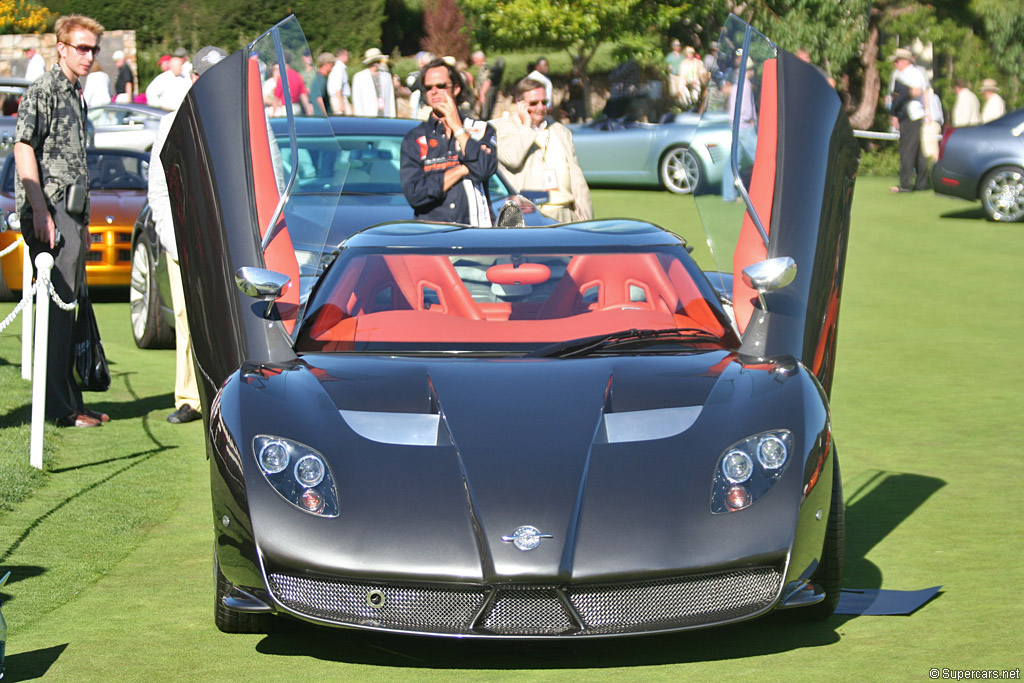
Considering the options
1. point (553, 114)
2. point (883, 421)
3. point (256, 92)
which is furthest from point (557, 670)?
point (553, 114)

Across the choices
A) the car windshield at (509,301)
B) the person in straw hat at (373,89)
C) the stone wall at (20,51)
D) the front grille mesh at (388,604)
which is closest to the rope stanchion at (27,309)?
the car windshield at (509,301)

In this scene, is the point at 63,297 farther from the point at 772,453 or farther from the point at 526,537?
the point at 772,453

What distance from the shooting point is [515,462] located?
166 inches

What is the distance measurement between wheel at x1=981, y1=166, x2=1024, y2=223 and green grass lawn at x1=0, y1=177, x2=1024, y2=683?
8445mm

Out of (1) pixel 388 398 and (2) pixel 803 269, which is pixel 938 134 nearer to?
(2) pixel 803 269

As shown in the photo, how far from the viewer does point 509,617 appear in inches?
155

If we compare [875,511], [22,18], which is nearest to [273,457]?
[875,511]

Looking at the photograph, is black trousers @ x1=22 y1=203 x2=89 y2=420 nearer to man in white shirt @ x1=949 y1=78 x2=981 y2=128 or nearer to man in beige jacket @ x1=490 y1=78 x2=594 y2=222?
man in beige jacket @ x1=490 y1=78 x2=594 y2=222

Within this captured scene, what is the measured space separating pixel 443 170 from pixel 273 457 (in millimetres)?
4001

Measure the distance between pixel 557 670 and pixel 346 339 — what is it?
156 cm

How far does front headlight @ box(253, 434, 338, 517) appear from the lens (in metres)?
4.16

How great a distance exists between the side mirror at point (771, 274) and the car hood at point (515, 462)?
379 millimetres

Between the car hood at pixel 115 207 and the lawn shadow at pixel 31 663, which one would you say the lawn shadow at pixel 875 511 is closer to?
the lawn shadow at pixel 31 663

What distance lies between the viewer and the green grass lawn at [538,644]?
13.9 ft
